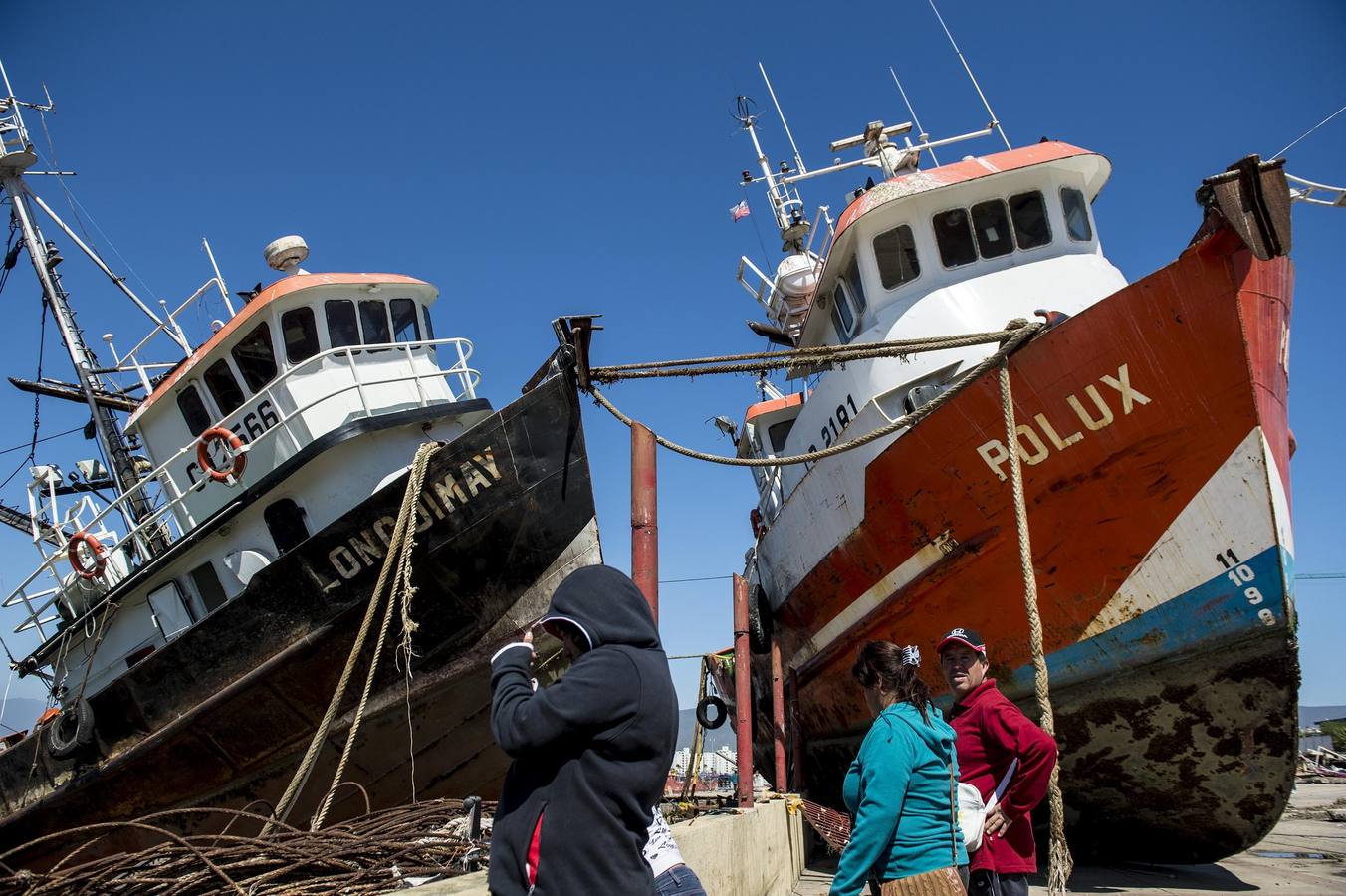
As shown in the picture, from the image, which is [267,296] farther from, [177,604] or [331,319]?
[177,604]

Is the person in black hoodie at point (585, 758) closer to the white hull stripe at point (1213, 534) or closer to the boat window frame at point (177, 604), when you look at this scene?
the white hull stripe at point (1213, 534)

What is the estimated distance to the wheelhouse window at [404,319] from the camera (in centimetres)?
1038

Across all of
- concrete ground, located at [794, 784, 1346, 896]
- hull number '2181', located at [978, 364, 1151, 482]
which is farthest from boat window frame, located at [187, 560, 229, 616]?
hull number '2181', located at [978, 364, 1151, 482]

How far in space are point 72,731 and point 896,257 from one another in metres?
8.86

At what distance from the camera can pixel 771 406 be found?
15.4m

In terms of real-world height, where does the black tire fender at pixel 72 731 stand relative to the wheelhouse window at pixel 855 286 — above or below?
below

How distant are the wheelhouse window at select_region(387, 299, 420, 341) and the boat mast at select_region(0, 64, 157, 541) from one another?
5156 millimetres

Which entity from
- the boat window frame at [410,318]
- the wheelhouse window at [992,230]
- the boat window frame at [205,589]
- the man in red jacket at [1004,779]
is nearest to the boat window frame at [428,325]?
the boat window frame at [410,318]

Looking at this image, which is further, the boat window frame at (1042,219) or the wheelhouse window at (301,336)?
the wheelhouse window at (301,336)

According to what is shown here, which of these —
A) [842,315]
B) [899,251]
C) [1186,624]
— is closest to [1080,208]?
[899,251]

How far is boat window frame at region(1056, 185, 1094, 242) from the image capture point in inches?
371

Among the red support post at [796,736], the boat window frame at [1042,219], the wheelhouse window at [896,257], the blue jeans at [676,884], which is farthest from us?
the red support post at [796,736]

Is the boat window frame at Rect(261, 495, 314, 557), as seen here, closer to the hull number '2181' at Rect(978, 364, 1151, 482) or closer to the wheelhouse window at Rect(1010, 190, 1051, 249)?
the hull number '2181' at Rect(978, 364, 1151, 482)

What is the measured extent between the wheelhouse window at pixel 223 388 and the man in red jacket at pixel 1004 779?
8.84 m
